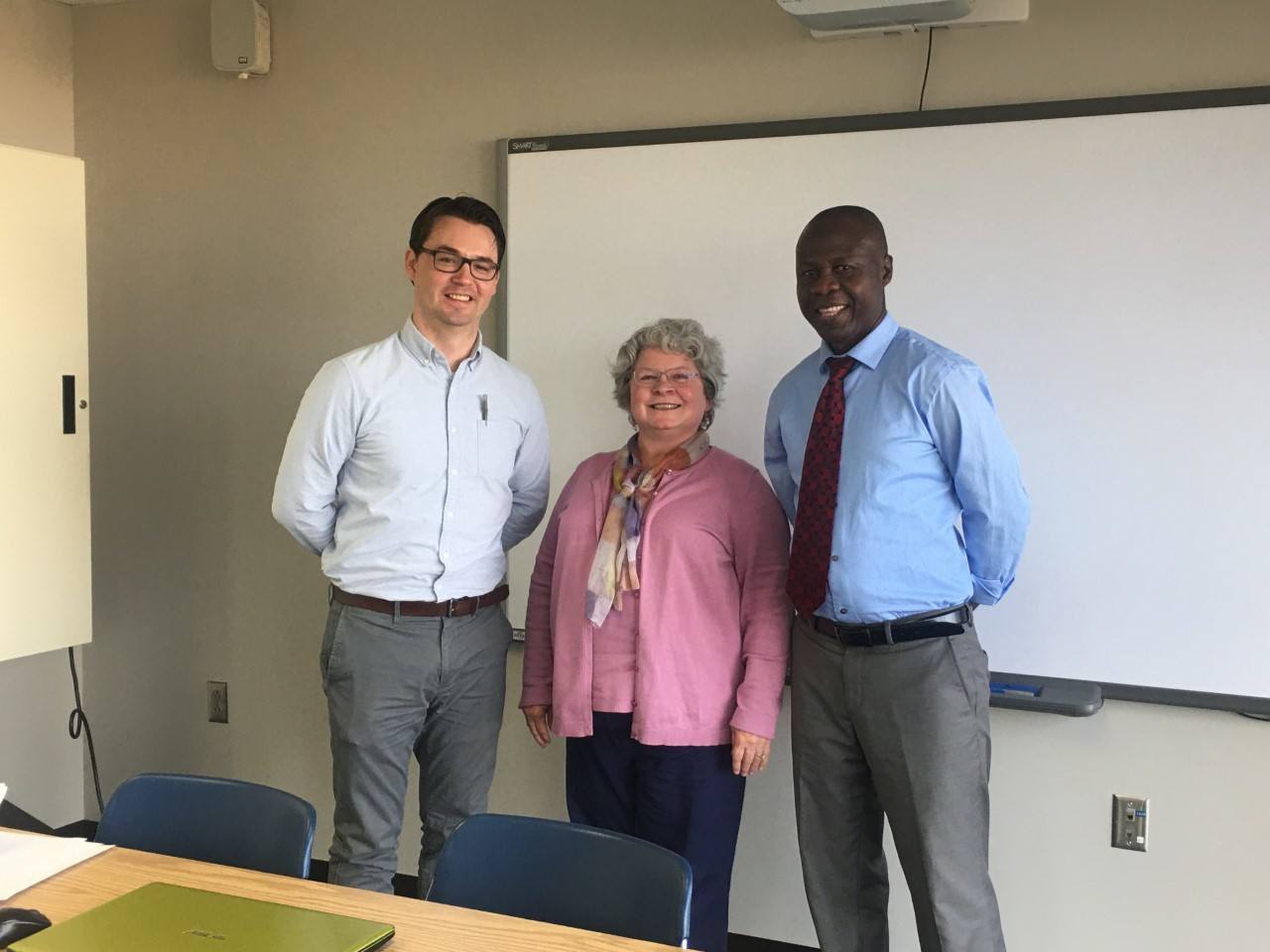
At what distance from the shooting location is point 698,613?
8.37 feet

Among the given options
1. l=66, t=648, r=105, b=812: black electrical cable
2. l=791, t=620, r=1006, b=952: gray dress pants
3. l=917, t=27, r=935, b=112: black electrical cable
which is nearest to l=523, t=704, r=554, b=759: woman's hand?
l=791, t=620, r=1006, b=952: gray dress pants

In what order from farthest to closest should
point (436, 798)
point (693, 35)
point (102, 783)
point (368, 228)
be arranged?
point (102, 783)
point (368, 228)
point (693, 35)
point (436, 798)

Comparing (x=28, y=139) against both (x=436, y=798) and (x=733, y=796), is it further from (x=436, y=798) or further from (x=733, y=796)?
(x=733, y=796)

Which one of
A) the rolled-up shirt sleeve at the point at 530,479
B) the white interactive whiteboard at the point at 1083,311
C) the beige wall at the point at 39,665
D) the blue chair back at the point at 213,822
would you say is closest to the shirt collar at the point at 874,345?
the white interactive whiteboard at the point at 1083,311

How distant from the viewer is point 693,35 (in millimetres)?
3152

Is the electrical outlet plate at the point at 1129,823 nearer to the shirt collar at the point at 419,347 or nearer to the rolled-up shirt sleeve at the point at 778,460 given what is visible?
the rolled-up shirt sleeve at the point at 778,460

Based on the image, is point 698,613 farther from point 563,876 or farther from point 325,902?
point 325,902

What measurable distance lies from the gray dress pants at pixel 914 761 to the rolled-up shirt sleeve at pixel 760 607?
0.19 ft

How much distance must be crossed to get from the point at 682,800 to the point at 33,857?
49.4 inches

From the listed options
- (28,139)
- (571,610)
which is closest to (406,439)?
(571,610)

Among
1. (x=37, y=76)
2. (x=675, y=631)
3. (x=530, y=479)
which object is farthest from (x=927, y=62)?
(x=37, y=76)

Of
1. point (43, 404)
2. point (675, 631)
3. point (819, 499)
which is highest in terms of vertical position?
point (43, 404)

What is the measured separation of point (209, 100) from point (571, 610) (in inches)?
→ 86.8

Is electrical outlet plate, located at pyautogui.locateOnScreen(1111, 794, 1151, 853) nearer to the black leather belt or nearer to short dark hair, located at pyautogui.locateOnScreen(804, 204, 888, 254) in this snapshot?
the black leather belt
